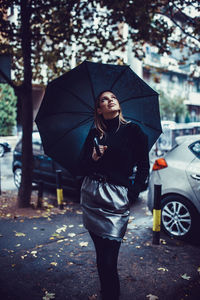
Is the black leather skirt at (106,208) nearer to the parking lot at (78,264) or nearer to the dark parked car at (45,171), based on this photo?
the parking lot at (78,264)

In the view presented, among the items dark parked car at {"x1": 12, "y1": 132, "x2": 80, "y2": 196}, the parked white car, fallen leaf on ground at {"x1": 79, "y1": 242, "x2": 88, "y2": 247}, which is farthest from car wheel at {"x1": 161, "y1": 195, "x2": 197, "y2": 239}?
dark parked car at {"x1": 12, "y1": 132, "x2": 80, "y2": 196}

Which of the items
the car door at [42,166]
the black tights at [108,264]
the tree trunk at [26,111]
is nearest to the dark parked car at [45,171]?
the car door at [42,166]

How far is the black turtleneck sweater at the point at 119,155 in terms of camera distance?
2.44 meters

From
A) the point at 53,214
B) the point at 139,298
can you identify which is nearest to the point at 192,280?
the point at 139,298

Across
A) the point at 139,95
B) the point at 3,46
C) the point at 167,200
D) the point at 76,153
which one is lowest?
the point at 167,200

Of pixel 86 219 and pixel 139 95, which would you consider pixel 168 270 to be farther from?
pixel 139 95

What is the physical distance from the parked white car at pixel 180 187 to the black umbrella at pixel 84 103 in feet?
5.86

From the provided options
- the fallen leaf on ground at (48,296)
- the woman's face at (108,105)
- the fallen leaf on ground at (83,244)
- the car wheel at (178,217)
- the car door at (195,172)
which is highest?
the woman's face at (108,105)

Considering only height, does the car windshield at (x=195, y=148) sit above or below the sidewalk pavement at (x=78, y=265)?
above

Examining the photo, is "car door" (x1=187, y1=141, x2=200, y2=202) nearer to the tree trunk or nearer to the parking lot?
the parking lot

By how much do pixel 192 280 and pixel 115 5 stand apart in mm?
5127

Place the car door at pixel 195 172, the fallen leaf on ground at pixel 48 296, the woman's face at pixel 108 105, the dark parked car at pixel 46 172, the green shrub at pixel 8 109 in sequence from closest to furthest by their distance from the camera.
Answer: the woman's face at pixel 108 105 → the fallen leaf on ground at pixel 48 296 → the car door at pixel 195 172 → the dark parked car at pixel 46 172 → the green shrub at pixel 8 109

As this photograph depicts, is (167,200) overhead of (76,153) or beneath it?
beneath

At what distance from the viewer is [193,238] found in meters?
4.58
